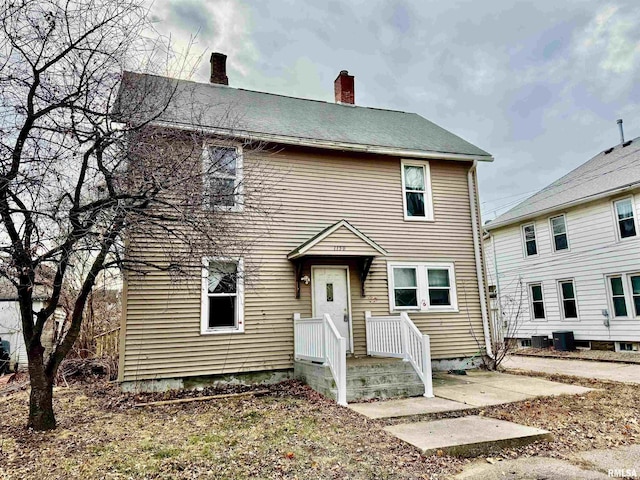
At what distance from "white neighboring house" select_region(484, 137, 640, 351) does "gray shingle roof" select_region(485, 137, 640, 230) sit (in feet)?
0.15

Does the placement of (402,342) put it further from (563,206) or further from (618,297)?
(563,206)

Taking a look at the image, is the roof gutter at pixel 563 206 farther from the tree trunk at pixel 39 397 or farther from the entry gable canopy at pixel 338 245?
the tree trunk at pixel 39 397

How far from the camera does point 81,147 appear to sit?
609cm

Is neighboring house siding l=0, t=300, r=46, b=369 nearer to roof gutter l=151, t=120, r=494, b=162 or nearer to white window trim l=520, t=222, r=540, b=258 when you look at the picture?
roof gutter l=151, t=120, r=494, b=162

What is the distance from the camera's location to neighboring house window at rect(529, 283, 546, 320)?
17359 mm

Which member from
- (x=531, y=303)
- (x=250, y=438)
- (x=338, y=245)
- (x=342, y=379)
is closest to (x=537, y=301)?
(x=531, y=303)

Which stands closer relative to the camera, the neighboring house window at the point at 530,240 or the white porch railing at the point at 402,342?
the white porch railing at the point at 402,342

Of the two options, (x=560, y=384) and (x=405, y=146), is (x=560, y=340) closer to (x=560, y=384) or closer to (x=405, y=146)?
(x=560, y=384)

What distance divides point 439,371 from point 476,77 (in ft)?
63.6

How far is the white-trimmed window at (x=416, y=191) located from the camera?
36.5ft

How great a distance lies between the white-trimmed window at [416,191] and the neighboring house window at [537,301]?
9272 mm

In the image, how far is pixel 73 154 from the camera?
5852 mm

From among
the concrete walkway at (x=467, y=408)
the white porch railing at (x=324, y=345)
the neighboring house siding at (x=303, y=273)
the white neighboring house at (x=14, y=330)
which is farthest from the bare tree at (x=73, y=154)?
the white neighboring house at (x=14, y=330)

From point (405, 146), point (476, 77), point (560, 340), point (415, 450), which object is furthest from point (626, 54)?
point (415, 450)
